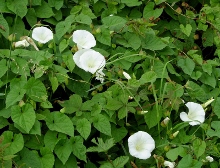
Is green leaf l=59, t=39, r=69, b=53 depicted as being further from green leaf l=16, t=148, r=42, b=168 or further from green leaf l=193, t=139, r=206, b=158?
green leaf l=193, t=139, r=206, b=158

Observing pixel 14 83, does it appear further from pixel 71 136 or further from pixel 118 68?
pixel 118 68

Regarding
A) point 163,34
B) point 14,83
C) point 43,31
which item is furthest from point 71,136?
point 163,34

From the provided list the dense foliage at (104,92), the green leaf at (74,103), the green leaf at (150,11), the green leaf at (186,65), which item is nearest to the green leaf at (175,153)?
the dense foliage at (104,92)

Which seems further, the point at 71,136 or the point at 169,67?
the point at 169,67

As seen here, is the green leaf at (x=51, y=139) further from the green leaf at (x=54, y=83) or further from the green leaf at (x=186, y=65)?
the green leaf at (x=186, y=65)

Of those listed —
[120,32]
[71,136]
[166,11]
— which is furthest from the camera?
[166,11]

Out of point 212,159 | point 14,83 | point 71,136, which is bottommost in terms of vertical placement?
point 212,159
